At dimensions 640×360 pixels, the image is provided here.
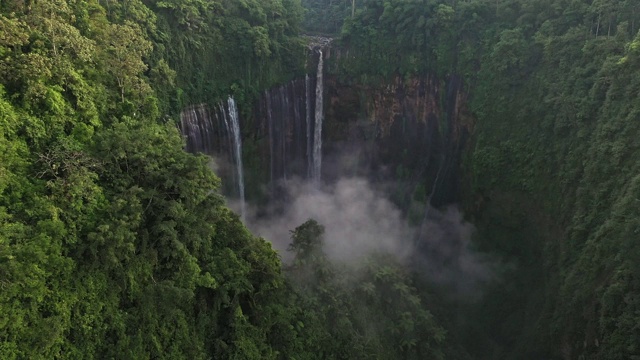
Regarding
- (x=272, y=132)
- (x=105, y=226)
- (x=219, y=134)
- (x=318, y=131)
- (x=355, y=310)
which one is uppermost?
(x=105, y=226)

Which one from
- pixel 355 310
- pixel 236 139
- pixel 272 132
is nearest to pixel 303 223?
pixel 355 310

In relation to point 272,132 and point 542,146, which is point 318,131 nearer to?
point 272,132

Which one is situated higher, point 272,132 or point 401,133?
point 272,132

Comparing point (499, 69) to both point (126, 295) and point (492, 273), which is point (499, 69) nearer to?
point (492, 273)

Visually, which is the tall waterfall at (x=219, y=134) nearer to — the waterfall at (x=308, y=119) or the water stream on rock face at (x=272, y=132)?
the water stream on rock face at (x=272, y=132)

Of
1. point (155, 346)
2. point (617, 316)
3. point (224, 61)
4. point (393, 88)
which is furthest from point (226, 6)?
point (617, 316)

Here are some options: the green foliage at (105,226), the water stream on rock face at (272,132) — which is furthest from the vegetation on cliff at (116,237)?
the water stream on rock face at (272,132)

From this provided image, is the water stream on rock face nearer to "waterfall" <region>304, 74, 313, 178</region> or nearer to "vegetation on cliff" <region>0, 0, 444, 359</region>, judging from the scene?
"waterfall" <region>304, 74, 313, 178</region>

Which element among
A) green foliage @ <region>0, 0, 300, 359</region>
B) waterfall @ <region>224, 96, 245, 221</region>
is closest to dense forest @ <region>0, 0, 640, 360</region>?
green foliage @ <region>0, 0, 300, 359</region>
